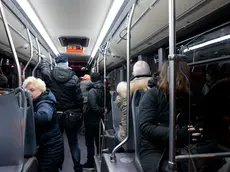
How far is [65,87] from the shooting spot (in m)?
3.46

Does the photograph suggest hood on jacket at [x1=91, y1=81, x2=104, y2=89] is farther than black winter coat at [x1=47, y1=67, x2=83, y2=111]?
Yes

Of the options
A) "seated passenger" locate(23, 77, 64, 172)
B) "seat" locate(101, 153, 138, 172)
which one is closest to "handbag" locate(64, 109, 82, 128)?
"seated passenger" locate(23, 77, 64, 172)

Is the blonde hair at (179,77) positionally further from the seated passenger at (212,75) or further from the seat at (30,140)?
the seat at (30,140)

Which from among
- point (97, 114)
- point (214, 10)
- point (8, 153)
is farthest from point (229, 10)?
point (97, 114)

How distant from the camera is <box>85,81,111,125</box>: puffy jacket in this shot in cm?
406

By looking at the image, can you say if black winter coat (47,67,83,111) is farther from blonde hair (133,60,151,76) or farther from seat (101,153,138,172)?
seat (101,153,138,172)

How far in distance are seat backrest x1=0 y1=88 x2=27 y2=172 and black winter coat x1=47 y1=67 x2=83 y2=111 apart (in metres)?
1.60

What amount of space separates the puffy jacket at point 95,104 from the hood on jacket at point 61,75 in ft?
2.52

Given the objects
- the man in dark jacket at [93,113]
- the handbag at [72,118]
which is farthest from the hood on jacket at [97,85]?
the handbag at [72,118]

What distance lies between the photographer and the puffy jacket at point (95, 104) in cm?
406

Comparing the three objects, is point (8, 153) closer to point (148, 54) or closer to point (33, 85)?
point (33, 85)

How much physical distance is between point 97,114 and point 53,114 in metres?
1.68

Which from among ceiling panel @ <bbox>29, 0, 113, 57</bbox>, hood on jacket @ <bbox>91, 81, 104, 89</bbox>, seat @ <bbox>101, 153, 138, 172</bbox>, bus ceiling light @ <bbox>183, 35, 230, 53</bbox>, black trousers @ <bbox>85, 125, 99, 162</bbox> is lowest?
black trousers @ <bbox>85, 125, 99, 162</bbox>

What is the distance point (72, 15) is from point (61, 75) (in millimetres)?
939
